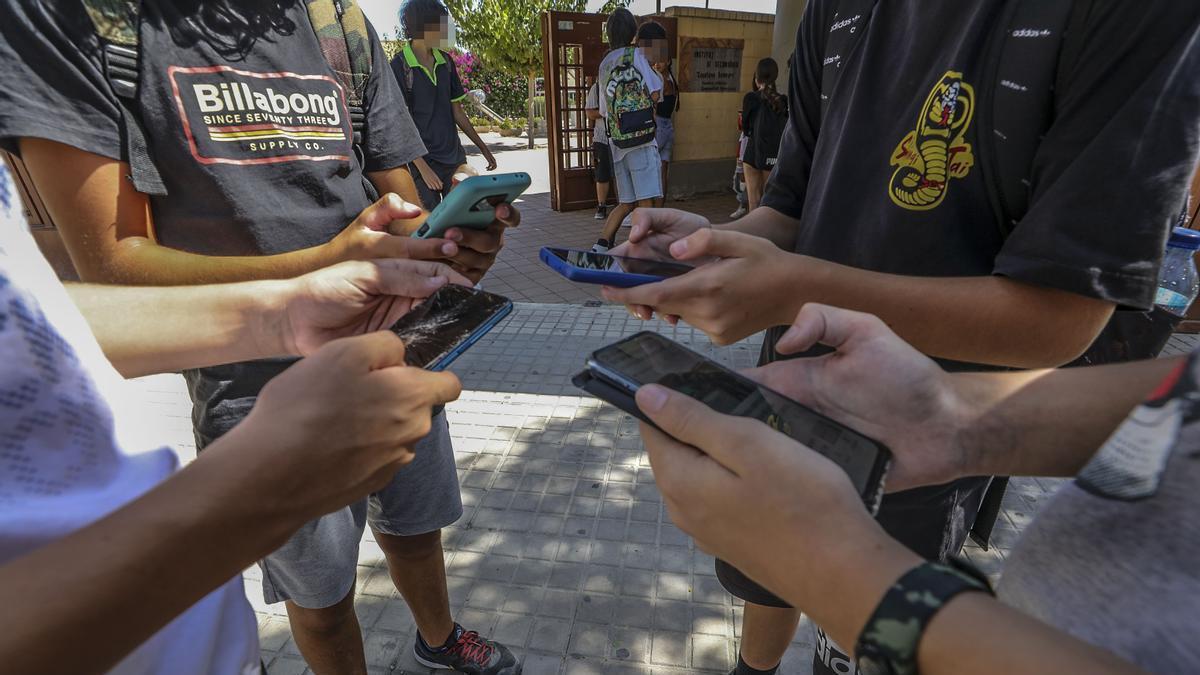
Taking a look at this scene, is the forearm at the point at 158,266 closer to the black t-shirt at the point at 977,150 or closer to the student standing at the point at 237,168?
the student standing at the point at 237,168

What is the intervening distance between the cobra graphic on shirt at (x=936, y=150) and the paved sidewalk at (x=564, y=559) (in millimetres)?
1830

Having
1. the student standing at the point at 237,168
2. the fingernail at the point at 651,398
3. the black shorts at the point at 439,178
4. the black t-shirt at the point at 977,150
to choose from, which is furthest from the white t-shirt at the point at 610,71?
the fingernail at the point at 651,398

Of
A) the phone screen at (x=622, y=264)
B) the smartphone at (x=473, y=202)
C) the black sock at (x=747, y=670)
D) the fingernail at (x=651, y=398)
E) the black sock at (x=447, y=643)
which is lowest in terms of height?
the black sock at (x=447, y=643)

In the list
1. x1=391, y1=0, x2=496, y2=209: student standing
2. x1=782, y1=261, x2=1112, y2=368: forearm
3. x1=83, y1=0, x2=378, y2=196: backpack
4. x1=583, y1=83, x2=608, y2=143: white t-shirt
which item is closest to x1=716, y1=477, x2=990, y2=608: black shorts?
x1=782, y1=261, x2=1112, y2=368: forearm

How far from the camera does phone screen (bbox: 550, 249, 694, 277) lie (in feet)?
5.09

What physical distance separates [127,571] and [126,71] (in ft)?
4.25

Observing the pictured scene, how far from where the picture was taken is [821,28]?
5.30ft

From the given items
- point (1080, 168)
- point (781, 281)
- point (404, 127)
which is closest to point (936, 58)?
point (1080, 168)

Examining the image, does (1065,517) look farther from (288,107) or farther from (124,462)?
(288,107)

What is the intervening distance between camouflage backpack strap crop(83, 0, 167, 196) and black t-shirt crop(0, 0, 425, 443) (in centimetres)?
2

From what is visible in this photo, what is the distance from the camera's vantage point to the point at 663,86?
26.0 feet

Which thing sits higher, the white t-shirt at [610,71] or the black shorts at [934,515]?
the white t-shirt at [610,71]

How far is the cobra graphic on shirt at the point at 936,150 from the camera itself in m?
1.21

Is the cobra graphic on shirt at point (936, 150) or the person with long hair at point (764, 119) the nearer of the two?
the cobra graphic on shirt at point (936, 150)
